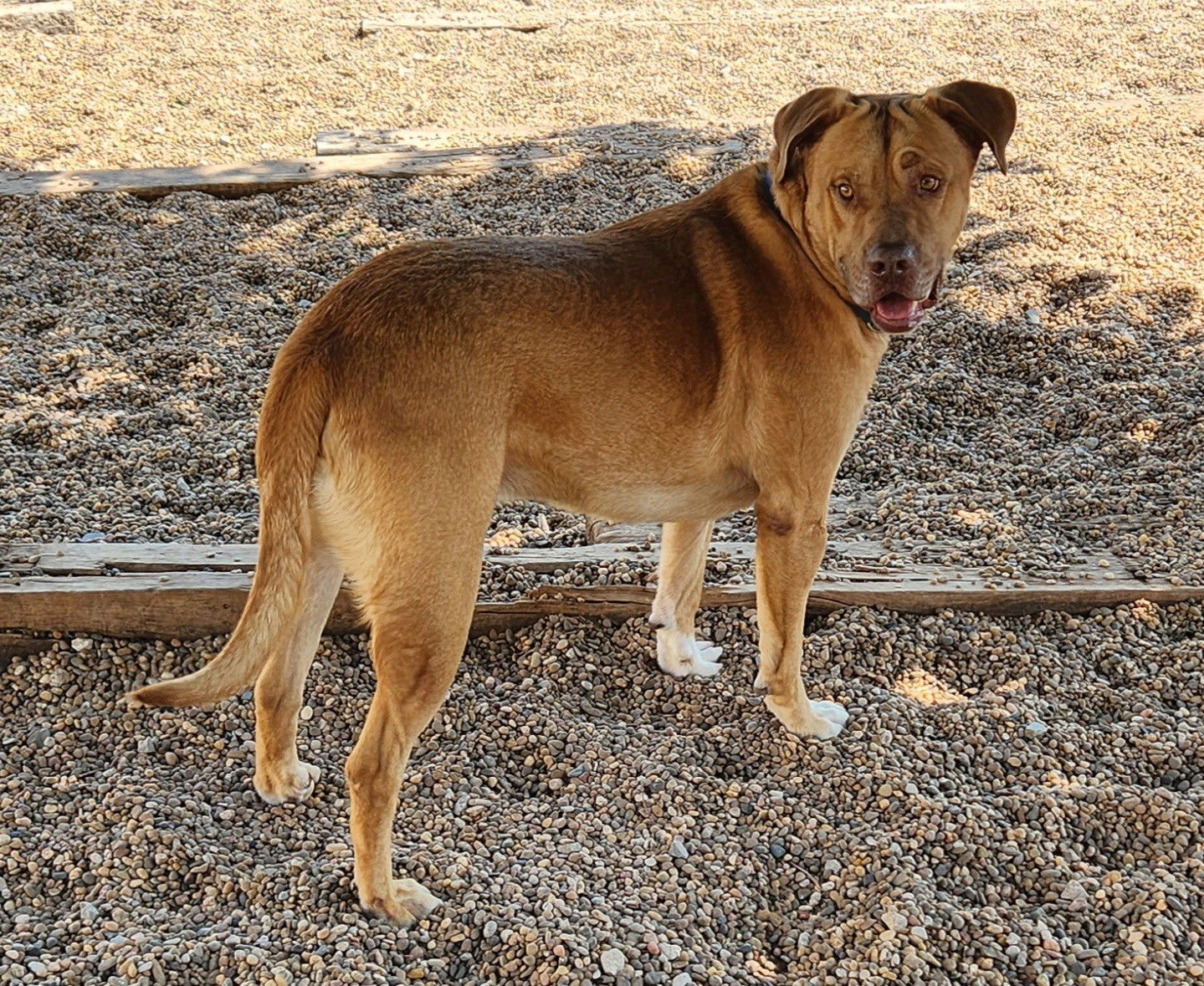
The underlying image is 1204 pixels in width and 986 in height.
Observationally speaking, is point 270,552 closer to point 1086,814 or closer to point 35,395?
point 1086,814

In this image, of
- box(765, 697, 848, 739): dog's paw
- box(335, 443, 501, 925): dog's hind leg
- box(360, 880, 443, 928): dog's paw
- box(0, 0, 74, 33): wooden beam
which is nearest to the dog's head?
box(335, 443, 501, 925): dog's hind leg

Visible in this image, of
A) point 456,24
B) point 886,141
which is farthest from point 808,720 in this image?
point 456,24

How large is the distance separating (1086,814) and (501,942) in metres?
1.60

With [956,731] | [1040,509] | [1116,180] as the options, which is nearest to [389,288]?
[956,731]

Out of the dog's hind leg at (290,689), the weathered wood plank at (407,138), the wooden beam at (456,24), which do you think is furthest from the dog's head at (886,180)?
the wooden beam at (456,24)

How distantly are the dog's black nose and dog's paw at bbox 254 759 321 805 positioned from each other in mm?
2004

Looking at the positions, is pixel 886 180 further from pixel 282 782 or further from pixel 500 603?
pixel 282 782

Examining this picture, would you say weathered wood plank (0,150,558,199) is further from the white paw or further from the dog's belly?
the white paw

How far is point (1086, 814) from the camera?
3.39 meters

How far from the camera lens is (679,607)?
398 cm

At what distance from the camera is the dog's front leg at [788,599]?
3486mm

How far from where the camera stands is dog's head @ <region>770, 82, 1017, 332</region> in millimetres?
3127

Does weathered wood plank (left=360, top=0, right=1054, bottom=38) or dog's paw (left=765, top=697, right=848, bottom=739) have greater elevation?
weathered wood plank (left=360, top=0, right=1054, bottom=38)

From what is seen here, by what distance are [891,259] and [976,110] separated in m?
0.50
